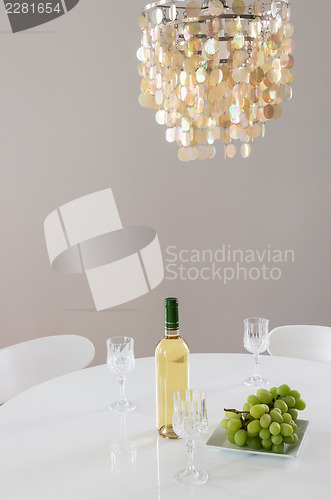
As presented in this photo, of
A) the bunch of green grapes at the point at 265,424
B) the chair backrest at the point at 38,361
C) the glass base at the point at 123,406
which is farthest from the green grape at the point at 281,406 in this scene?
the chair backrest at the point at 38,361

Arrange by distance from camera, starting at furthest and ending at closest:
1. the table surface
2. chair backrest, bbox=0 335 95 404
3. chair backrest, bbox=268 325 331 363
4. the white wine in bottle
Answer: chair backrest, bbox=268 325 331 363 < chair backrest, bbox=0 335 95 404 < the white wine in bottle < the table surface

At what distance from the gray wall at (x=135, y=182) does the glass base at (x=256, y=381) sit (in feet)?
6.11

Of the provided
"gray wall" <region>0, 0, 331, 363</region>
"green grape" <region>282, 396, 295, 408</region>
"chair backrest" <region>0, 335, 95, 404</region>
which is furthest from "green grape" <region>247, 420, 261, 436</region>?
"gray wall" <region>0, 0, 331, 363</region>

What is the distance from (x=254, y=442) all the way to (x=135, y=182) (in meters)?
2.57

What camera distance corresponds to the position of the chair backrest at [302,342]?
9.85ft

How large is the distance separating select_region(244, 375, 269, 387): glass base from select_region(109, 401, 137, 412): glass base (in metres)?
0.41

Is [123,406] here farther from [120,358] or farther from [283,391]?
[283,391]

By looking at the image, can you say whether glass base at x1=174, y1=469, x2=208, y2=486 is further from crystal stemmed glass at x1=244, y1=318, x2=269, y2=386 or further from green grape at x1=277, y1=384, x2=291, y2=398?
crystal stemmed glass at x1=244, y1=318, x2=269, y2=386

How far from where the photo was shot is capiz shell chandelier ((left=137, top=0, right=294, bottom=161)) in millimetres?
1727

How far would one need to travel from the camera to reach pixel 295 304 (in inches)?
160

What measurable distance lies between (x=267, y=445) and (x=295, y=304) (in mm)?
2547

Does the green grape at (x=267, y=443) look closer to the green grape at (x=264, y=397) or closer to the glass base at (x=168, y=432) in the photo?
the green grape at (x=264, y=397)

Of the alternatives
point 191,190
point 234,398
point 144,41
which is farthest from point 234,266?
point 144,41

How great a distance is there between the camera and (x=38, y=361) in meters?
2.82
